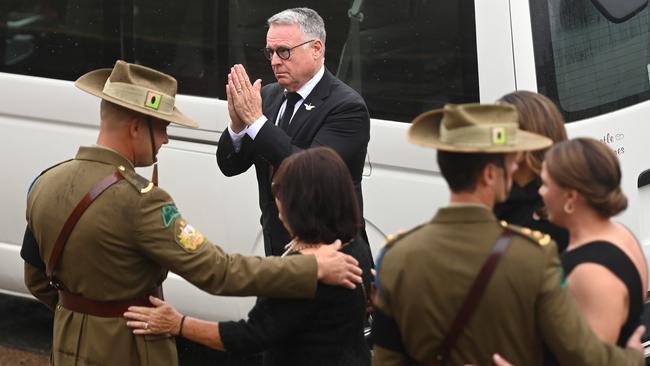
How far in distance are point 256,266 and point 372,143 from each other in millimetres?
1826

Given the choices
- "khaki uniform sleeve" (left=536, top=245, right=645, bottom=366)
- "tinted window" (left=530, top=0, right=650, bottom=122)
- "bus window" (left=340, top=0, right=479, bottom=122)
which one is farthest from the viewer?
"bus window" (left=340, top=0, right=479, bottom=122)

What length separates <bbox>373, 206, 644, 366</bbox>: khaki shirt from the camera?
285cm

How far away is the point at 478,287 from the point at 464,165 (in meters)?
0.29

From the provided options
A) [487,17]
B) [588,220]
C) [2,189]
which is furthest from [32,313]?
[588,220]

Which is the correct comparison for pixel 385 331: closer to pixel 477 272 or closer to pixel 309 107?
pixel 477 272

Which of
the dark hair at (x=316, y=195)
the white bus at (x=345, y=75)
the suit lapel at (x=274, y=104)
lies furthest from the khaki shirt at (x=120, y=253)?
the white bus at (x=345, y=75)

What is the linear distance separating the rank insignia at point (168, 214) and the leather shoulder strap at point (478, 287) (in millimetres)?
1056

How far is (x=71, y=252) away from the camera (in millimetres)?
3668

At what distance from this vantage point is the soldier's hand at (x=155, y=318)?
3.68 m

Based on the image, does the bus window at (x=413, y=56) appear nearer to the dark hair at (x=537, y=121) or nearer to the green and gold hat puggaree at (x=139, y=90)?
the dark hair at (x=537, y=121)

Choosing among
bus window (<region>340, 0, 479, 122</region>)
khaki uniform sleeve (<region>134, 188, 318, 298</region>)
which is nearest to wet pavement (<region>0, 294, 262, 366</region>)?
bus window (<region>340, 0, 479, 122</region>)

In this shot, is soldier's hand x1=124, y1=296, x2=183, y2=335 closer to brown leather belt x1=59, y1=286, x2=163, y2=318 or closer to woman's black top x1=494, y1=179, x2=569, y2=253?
brown leather belt x1=59, y1=286, x2=163, y2=318

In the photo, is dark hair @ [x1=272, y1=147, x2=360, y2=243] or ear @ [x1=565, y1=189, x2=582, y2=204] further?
dark hair @ [x1=272, y1=147, x2=360, y2=243]

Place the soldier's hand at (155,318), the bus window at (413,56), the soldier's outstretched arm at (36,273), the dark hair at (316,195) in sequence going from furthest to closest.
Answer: the bus window at (413,56) → the soldier's outstretched arm at (36,273) → the soldier's hand at (155,318) → the dark hair at (316,195)
